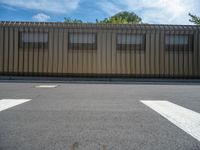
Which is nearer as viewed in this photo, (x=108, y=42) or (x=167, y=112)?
(x=167, y=112)

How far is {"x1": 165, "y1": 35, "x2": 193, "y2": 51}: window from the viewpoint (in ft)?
64.6

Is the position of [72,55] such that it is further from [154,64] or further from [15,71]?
[154,64]

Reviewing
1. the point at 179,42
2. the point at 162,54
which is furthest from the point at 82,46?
the point at 179,42

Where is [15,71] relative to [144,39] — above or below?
below

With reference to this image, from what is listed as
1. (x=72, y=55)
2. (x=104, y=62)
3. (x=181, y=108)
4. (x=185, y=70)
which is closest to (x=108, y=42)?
(x=104, y=62)

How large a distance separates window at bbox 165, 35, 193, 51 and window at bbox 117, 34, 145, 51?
166 centimetres

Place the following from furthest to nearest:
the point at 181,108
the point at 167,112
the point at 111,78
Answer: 1. the point at 111,78
2. the point at 181,108
3. the point at 167,112

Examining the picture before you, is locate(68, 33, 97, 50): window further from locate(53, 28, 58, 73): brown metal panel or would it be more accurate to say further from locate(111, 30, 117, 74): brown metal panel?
locate(111, 30, 117, 74): brown metal panel

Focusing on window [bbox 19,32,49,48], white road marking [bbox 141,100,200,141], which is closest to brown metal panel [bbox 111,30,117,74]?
window [bbox 19,32,49,48]

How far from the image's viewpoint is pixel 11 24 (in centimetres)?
1933

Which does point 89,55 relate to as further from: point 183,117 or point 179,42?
point 183,117

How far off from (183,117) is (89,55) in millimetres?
14245

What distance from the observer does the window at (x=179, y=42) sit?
776 inches

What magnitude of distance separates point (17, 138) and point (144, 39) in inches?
648
